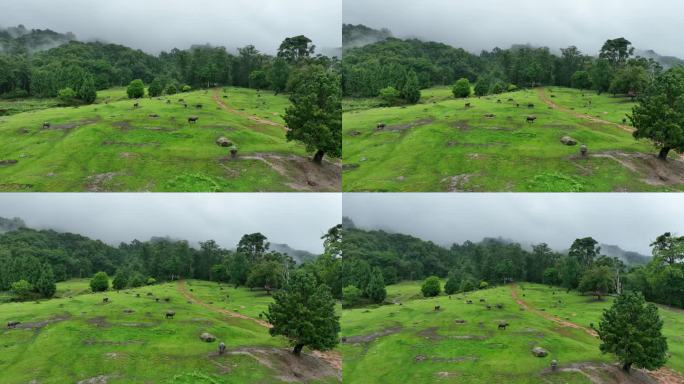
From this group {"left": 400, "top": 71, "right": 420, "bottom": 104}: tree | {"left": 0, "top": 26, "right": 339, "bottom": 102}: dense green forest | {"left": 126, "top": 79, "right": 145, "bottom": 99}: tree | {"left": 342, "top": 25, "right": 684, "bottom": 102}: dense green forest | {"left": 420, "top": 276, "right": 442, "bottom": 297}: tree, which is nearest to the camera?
{"left": 420, "top": 276, "right": 442, "bottom": 297}: tree

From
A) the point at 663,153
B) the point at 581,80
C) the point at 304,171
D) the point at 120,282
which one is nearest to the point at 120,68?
the point at 120,282

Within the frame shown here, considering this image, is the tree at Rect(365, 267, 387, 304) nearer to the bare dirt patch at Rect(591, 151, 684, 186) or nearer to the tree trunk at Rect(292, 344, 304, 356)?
the tree trunk at Rect(292, 344, 304, 356)

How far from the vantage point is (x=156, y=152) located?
45875 mm

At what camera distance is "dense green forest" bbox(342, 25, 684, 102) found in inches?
1955

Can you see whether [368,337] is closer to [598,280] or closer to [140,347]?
[140,347]

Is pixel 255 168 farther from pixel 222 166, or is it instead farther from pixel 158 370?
pixel 158 370

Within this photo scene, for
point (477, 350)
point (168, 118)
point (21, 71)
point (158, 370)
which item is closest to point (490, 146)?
point (477, 350)

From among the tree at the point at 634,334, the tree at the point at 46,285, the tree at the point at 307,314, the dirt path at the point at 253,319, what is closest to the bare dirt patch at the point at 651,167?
the tree at the point at 634,334

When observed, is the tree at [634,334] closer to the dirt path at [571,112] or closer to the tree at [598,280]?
the tree at [598,280]

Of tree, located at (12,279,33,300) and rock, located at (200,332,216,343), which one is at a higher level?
rock, located at (200,332,216,343)

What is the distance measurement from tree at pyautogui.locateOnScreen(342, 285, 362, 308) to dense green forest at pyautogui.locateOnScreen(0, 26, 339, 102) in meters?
30.6

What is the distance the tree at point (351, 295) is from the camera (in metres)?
27.4

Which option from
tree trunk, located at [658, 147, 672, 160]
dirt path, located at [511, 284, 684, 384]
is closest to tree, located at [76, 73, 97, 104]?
dirt path, located at [511, 284, 684, 384]

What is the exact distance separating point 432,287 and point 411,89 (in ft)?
108
